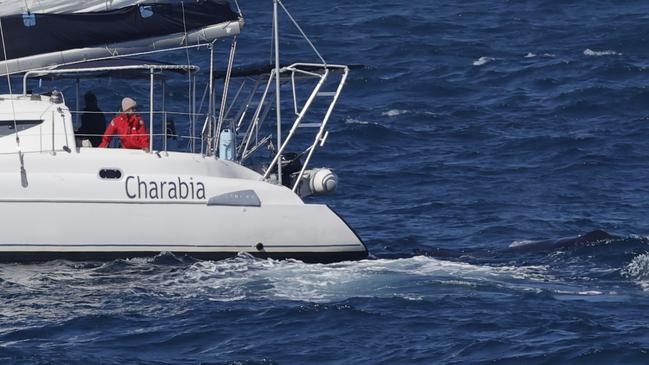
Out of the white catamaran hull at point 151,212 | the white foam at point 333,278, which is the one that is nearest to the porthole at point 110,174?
the white catamaran hull at point 151,212

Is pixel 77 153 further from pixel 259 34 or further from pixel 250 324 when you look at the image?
pixel 259 34

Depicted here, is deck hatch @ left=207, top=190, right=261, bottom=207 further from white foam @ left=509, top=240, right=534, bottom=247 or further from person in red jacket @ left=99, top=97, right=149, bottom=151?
white foam @ left=509, top=240, right=534, bottom=247

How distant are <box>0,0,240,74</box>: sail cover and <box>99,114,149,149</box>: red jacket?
1.30 metres

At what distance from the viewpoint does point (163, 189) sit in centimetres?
2283

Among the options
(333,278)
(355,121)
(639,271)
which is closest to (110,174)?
(333,278)

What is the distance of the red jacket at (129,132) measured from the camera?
2339cm

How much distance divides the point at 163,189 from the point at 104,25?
2951mm

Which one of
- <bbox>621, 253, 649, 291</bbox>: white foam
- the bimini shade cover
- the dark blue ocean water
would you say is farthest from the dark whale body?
the bimini shade cover

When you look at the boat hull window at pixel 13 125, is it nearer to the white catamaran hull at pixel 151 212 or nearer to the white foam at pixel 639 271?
the white catamaran hull at pixel 151 212

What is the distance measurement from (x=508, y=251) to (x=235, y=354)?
7.23 meters

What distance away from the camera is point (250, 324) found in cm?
1986

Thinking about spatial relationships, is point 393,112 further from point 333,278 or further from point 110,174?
point 110,174

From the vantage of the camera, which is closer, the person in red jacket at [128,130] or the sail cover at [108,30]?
the person in red jacket at [128,130]

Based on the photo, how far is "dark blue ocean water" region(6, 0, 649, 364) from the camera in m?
19.1
